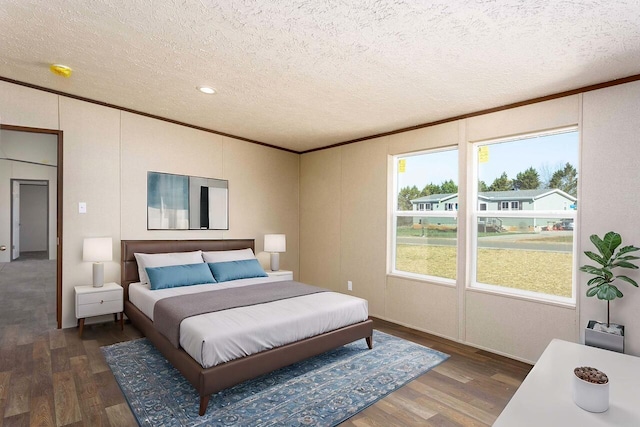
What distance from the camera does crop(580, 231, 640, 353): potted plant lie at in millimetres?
2539

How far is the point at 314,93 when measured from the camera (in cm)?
332

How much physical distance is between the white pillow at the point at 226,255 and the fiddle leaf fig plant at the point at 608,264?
3.71m

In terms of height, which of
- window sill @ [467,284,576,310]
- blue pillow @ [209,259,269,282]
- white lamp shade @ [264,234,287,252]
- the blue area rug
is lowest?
the blue area rug

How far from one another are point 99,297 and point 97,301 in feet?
0.14

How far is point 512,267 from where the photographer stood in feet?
11.5

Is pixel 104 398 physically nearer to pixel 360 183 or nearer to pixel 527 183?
pixel 360 183

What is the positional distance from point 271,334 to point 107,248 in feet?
7.60

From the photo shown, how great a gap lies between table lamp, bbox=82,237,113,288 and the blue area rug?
0.82 meters

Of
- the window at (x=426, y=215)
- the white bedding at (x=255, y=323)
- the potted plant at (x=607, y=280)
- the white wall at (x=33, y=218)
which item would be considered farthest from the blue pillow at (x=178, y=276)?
the white wall at (x=33, y=218)

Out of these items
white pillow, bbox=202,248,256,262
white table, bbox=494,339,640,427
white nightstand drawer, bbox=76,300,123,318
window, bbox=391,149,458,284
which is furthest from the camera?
white pillow, bbox=202,248,256,262

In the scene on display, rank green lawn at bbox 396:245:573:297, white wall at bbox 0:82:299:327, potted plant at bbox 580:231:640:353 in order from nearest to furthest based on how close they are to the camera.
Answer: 1. potted plant at bbox 580:231:640:353
2. green lawn at bbox 396:245:573:297
3. white wall at bbox 0:82:299:327

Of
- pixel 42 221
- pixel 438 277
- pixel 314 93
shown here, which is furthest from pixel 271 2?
pixel 42 221

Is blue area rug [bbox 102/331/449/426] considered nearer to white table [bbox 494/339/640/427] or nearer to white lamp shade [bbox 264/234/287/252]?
white table [bbox 494/339/640/427]

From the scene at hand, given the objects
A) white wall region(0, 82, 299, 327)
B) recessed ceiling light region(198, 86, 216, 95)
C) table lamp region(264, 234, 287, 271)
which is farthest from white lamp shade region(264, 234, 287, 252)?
recessed ceiling light region(198, 86, 216, 95)
